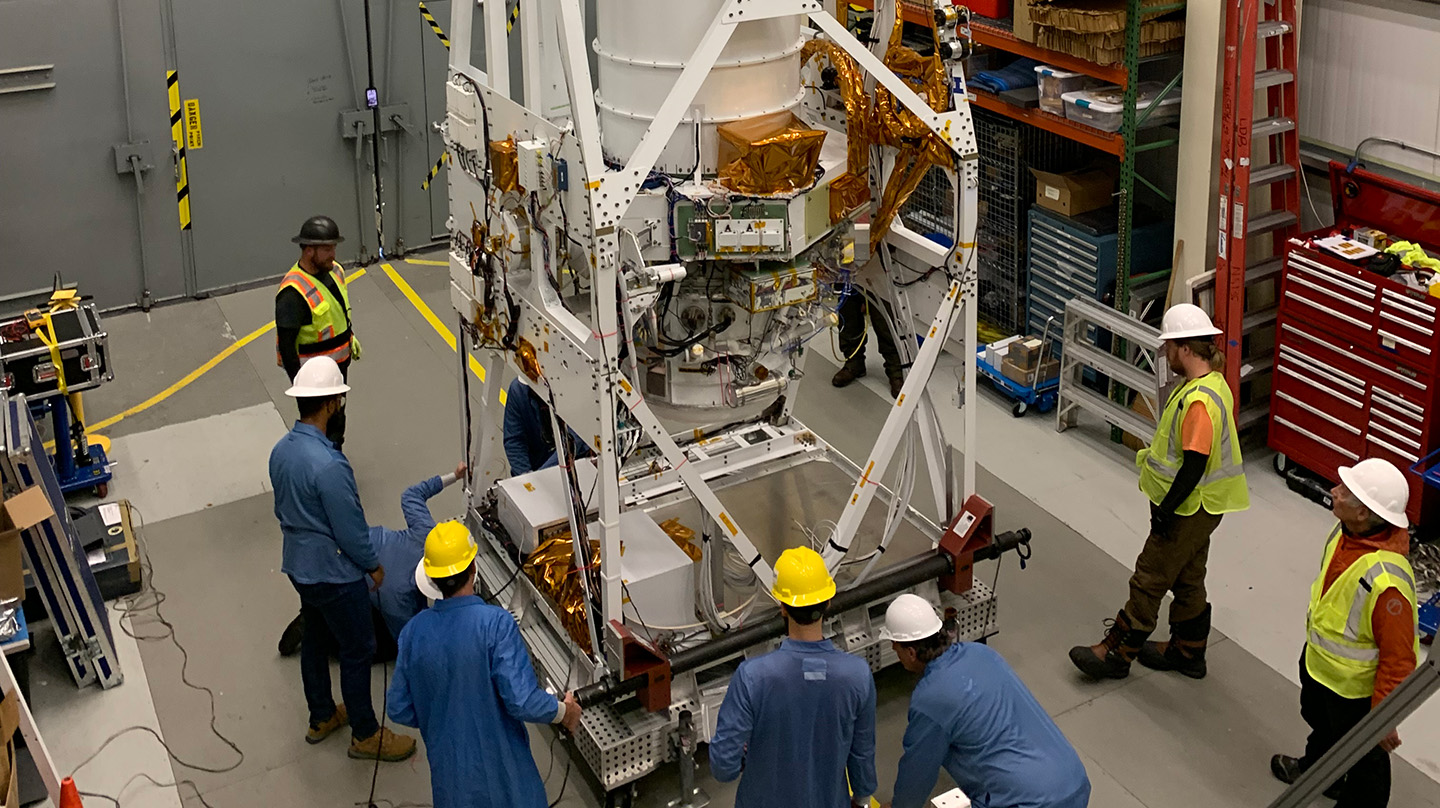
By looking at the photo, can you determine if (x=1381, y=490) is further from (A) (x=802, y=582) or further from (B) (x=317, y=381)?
(B) (x=317, y=381)

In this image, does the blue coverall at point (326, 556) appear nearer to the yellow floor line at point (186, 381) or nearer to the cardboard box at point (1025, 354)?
the yellow floor line at point (186, 381)

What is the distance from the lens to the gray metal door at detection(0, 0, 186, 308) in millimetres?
9664

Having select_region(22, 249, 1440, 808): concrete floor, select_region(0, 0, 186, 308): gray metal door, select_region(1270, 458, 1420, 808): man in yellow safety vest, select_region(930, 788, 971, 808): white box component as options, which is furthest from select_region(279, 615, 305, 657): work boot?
select_region(0, 0, 186, 308): gray metal door

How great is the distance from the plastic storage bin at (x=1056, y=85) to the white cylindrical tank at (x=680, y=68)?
125 inches

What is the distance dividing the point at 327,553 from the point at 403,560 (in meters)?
0.47

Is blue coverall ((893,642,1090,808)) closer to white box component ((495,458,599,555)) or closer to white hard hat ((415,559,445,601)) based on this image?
white hard hat ((415,559,445,601))

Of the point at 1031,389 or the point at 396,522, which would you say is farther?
the point at 1031,389

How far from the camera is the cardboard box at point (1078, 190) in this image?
8.73m

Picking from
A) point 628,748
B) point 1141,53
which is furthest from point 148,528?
point 1141,53

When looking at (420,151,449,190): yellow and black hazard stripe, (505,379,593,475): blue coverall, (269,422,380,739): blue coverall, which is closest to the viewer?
(269,422,380,739): blue coverall

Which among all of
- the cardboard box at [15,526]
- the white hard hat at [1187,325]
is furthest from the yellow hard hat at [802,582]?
the cardboard box at [15,526]

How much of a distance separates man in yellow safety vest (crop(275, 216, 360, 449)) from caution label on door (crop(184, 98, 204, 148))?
11.0ft

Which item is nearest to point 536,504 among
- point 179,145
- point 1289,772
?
point 1289,772

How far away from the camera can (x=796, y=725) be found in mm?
4734
